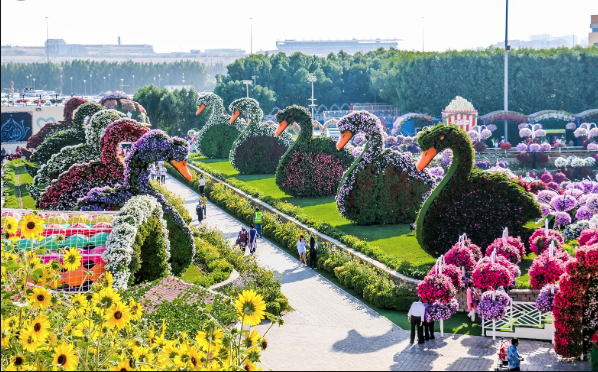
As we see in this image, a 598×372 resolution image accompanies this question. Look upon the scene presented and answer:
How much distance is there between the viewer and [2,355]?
691 centimetres

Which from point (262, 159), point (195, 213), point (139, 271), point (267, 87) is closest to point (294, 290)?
point (139, 271)

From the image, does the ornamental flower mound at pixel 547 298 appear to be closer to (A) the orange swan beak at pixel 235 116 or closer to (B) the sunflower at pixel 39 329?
(B) the sunflower at pixel 39 329

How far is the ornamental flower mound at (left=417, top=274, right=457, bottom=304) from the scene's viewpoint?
15594mm

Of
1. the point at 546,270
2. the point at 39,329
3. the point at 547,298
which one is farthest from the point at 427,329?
the point at 39,329

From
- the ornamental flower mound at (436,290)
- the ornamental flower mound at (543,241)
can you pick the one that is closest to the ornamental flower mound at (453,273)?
the ornamental flower mound at (436,290)

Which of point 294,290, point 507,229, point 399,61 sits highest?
point 399,61

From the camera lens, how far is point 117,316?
6762mm

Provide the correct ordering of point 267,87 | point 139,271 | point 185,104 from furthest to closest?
point 267,87, point 185,104, point 139,271

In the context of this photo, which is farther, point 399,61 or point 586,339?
point 399,61

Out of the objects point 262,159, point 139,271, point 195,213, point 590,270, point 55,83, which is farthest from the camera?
point 55,83

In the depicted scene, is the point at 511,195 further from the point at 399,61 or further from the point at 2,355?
the point at 399,61

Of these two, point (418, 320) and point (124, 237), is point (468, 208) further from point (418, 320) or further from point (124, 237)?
point (124, 237)

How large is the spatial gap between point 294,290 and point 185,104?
40.6 meters

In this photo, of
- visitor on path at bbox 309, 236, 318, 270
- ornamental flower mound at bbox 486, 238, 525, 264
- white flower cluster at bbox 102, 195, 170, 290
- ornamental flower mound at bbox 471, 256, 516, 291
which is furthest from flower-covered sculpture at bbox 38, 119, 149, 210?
ornamental flower mound at bbox 471, 256, 516, 291
